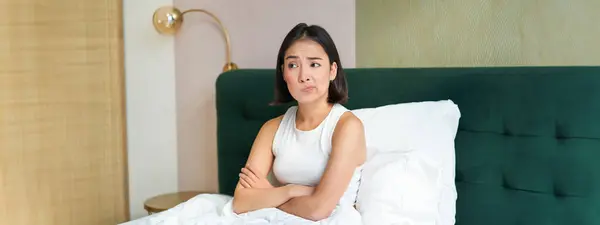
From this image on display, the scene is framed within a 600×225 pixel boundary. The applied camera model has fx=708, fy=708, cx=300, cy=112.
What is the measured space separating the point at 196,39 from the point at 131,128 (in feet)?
1.83

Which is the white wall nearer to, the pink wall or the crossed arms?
the pink wall

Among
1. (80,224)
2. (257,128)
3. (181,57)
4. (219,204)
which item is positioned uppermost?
(181,57)

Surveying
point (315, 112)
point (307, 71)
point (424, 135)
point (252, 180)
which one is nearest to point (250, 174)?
point (252, 180)

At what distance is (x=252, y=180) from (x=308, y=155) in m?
0.22

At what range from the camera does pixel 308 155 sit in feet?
7.30

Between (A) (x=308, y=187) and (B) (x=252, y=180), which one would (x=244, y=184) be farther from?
(A) (x=308, y=187)

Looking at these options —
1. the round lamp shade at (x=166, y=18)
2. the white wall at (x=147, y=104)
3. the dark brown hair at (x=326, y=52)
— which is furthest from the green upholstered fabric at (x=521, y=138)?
the white wall at (x=147, y=104)

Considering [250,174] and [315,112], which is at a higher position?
[315,112]

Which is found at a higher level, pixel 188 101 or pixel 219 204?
pixel 188 101

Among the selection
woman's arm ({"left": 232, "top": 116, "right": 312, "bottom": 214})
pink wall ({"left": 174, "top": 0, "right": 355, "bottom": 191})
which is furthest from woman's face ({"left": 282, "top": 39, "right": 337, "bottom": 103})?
pink wall ({"left": 174, "top": 0, "right": 355, "bottom": 191})

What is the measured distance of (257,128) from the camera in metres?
2.95

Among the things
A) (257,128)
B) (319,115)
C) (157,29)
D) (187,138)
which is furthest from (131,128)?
(319,115)

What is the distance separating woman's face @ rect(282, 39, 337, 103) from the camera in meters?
2.16

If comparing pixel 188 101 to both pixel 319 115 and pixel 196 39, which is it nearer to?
pixel 196 39
